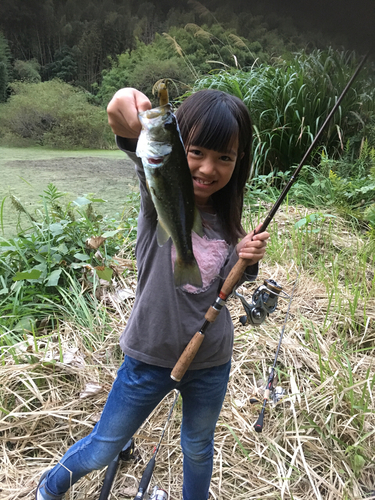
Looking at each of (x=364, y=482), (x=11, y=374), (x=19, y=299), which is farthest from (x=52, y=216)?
(x=364, y=482)

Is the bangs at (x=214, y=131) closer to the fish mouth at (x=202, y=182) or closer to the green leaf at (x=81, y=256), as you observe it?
the fish mouth at (x=202, y=182)

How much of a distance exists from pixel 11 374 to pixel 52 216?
3.22 ft

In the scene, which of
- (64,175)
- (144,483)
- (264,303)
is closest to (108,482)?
(144,483)

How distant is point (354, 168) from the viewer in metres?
2.97

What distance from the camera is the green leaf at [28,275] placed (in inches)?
61.0

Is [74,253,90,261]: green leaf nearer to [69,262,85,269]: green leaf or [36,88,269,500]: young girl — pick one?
[69,262,85,269]: green leaf

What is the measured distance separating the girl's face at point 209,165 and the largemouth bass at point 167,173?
0.18 metres

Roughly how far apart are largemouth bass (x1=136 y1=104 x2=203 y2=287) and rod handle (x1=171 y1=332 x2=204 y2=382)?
10.6 inches

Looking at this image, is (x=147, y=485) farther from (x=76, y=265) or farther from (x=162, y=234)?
(x=76, y=265)

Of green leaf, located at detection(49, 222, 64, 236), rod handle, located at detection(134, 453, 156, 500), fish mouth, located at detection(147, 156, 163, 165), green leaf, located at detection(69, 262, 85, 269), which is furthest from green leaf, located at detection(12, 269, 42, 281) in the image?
fish mouth, located at detection(147, 156, 163, 165)

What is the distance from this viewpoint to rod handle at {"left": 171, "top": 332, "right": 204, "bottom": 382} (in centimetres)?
77

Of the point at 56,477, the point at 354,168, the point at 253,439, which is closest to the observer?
the point at 56,477

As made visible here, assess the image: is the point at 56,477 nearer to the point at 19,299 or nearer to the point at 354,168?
the point at 19,299

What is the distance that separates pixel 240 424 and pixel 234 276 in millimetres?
820
